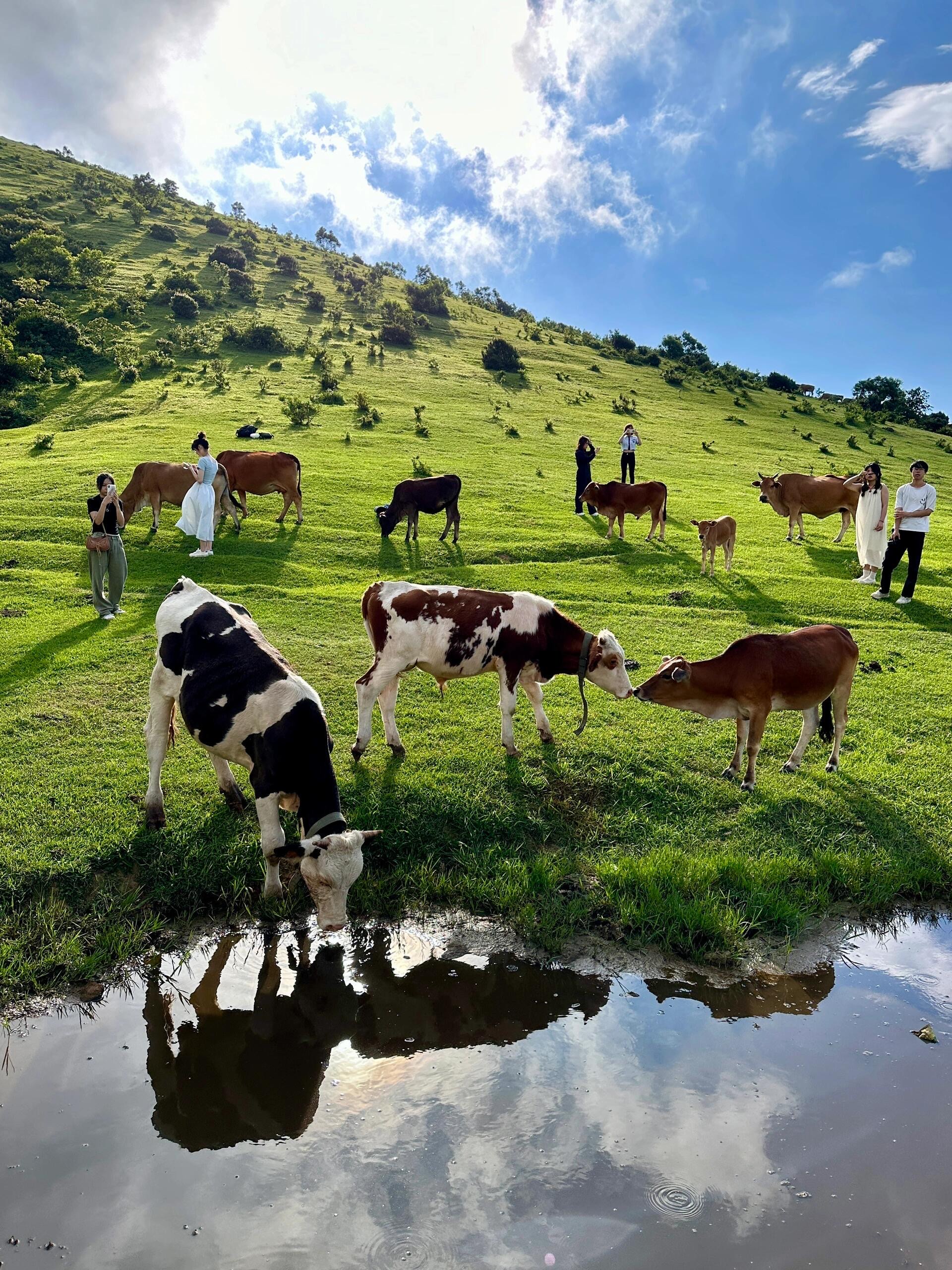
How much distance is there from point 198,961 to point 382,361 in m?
42.7

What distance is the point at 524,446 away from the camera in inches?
1254

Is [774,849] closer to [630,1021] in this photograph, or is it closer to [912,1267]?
[630,1021]

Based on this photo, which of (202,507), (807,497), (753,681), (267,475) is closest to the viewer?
(753,681)

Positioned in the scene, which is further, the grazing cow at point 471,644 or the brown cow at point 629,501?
the brown cow at point 629,501

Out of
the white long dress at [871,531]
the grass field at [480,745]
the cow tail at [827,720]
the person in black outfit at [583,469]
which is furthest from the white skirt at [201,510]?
the white long dress at [871,531]

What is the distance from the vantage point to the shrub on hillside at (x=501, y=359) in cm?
4822

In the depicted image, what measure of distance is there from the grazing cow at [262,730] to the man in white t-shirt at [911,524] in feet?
42.1

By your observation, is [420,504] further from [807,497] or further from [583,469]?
[807,497]

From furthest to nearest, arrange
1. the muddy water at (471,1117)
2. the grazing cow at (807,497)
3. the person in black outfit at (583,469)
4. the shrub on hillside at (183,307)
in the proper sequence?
1. the shrub on hillside at (183,307)
2. the person in black outfit at (583,469)
3. the grazing cow at (807,497)
4. the muddy water at (471,1117)

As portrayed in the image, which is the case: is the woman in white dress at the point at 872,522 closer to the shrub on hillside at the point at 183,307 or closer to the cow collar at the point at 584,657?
the cow collar at the point at 584,657

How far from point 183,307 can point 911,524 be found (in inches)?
1748

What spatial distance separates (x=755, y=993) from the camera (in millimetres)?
5793

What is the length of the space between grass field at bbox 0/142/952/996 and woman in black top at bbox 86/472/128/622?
0.41 meters

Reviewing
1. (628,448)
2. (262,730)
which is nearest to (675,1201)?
(262,730)
